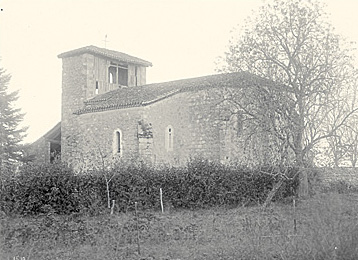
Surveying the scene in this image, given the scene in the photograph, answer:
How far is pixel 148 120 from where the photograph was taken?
24.0 meters

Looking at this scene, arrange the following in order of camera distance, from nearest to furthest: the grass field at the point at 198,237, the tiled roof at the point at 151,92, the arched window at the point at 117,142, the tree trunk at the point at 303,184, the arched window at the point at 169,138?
1. the grass field at the point at 198,237
2. the tree trunk at the point at 303,184
3. the tiled roof at the point at 151,92
4. the arched window at the point at 169,138
5. the arched window at the point at 117,142

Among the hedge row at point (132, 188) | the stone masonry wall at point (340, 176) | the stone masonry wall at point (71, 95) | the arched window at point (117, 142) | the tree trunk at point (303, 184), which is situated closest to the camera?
the hedge row at point (132, 188)

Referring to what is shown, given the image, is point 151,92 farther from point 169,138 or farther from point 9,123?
point 9,123

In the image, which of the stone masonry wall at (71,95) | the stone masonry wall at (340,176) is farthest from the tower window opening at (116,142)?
the stone masonry wall at (340,176)

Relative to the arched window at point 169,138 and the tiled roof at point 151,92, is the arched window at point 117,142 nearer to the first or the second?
the tiled roof at point 151,92

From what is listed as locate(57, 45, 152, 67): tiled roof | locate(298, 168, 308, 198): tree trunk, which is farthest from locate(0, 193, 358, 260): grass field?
locate(57, 45, 152, 67): tiled roof

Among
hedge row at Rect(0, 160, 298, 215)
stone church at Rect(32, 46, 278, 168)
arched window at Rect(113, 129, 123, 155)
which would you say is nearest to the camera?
hedge row at Rect(0, 160, 298, 215)

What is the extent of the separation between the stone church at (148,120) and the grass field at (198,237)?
782 centimetres

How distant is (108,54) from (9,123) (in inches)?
330

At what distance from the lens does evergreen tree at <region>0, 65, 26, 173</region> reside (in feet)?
102

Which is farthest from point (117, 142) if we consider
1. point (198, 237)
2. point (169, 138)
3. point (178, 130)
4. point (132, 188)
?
point (198, 237)

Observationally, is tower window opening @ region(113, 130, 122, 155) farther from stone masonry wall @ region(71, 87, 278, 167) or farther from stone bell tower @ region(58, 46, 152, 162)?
stone bell tower @ region(58, 46, 152, 162)

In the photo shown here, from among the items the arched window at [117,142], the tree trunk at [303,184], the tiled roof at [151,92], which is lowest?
the tree trunk at [303,184]

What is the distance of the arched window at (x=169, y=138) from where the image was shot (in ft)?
81.4
